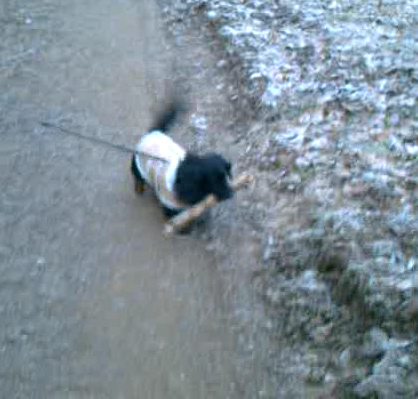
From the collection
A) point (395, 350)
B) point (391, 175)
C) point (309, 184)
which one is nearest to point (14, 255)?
point (309, 184)

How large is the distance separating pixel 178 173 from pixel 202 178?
0.75ft

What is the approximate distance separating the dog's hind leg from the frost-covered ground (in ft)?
3.31

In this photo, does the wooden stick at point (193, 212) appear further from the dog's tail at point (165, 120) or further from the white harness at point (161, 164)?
the dog's tail at point (165, 120)

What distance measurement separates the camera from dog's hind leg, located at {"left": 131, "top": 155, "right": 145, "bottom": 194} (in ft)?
15.6

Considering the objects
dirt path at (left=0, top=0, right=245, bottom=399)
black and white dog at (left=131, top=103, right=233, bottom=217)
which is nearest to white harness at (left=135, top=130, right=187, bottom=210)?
black and white dog at (left=131, top=103, right=233, bottom=217)

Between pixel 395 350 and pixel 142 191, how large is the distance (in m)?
2.75

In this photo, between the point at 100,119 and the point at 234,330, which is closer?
the point at 234,330

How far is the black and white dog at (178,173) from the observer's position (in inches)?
159

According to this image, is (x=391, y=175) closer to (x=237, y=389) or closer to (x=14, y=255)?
(x=237, y=389)

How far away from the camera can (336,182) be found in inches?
185

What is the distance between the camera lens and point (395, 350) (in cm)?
333

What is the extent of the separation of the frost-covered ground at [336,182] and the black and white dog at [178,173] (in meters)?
0.79

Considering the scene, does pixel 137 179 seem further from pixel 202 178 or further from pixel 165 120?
pixel 202 178

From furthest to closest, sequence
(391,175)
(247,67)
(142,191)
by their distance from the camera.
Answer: (247,67) → (142,191) → (391,175)
